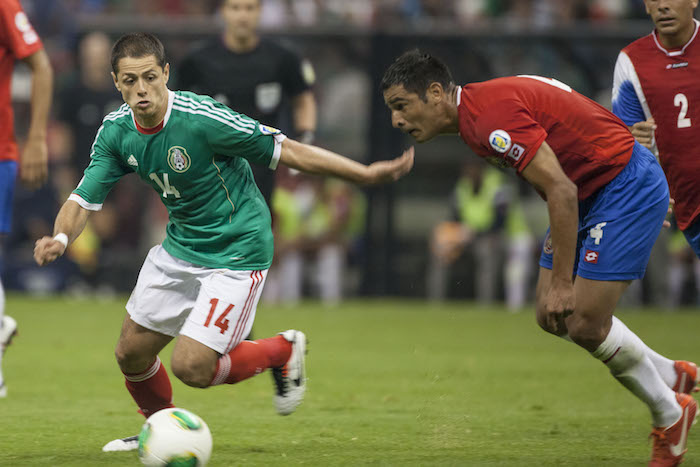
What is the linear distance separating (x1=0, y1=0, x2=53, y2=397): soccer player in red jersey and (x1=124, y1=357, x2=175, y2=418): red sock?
1.57 meters

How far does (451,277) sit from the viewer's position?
17.0 m

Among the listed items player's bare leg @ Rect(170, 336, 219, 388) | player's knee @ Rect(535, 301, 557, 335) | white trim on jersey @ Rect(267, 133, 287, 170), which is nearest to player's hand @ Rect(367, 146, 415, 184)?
white trim on jersey @ Rect(267, 133, 287, 170)

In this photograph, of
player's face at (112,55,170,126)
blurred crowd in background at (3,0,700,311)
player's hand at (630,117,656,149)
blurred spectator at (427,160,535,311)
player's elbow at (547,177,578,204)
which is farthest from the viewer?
blurred crowd in background at (3,0,700,311)

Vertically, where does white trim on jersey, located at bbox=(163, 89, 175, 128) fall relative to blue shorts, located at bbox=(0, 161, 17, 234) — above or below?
above

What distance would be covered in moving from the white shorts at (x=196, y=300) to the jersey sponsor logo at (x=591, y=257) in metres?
1.66

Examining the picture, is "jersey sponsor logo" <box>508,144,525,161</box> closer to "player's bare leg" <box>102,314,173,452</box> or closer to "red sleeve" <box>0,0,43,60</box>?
"player's bare leg" <box>102,314,173,452</box>

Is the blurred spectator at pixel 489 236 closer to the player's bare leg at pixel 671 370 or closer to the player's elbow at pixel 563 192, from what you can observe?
the player's bare leg at pixel 671 370

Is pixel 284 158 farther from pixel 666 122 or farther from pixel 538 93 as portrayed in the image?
pixel 666 122

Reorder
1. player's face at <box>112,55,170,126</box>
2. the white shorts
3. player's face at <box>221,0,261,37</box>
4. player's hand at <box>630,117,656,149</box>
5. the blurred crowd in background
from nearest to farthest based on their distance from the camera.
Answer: player's face at <box>112,55,170,126</box> < the white shorts < player's hand at <box>630,117,656,149</box> < player's face at <box>221,0,261,37</box> < the blurred crowd in background

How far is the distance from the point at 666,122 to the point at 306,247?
438 inches

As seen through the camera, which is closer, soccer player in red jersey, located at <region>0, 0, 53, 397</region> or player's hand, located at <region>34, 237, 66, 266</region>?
player's hand, located at <region>34, 237, 66, 266</region>

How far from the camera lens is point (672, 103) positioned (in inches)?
243

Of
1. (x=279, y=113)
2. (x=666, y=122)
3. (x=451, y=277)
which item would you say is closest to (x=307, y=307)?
(x=451, y=277)

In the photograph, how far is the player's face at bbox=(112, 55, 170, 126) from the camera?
527 centimetres
